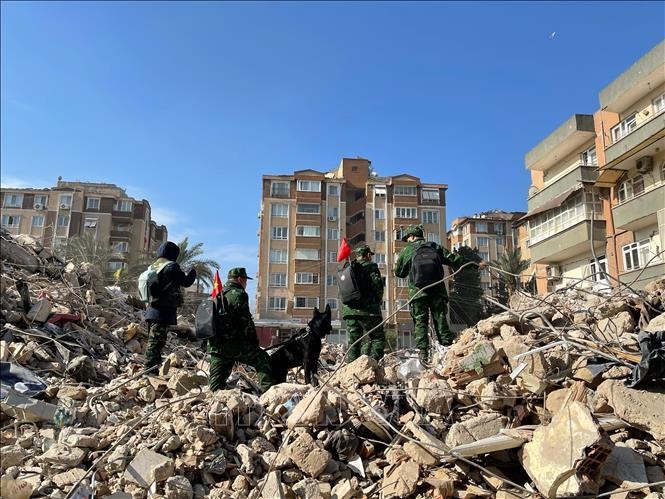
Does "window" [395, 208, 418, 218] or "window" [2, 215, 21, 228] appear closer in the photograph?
"window" [395, 208, 418, 218]

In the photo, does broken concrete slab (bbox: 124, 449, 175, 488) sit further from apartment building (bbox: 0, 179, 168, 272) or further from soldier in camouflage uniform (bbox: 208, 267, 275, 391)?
apartment building (bbox: 0, 179, 168, 272)

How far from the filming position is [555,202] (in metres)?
22.1

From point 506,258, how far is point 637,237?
11.1 meters

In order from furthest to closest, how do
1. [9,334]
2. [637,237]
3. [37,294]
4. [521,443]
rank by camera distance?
[637,237] < [37,294] < [9,334] < [521,443]

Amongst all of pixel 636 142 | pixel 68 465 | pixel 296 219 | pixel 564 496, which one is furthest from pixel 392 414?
pixel 296 219

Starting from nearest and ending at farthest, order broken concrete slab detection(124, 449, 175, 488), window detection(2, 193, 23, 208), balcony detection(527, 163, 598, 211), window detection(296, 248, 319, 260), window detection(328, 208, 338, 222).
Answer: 1. broken concrete slab detection(124, 449, 175, 488)
2. balcony detection(527, 163, 598, 211)
3. window detection(296, 248, 319, 260)
4. window detection(328, 208, 338, 222)
5. window detection(2, 193, 23, 208)

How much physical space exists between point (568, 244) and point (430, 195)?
2364 centimetres

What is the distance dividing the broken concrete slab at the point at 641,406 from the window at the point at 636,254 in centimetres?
1712

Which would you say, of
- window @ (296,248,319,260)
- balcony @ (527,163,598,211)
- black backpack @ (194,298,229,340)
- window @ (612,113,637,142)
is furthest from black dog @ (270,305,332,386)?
window @ (296,248,319,260)

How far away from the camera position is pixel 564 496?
2.94 metres

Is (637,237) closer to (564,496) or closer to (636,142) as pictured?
(636,142)

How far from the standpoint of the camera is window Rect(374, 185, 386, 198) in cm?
4384

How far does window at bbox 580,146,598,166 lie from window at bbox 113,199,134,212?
137ft

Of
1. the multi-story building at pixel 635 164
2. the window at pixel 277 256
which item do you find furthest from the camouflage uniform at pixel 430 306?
the window at pixel 277 256
